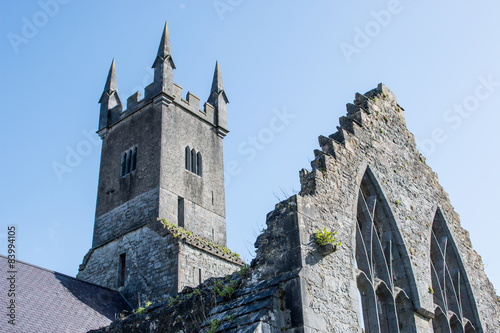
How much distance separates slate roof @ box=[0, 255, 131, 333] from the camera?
12.8 m

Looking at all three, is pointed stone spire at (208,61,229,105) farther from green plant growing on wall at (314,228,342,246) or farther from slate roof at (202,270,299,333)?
slate roof at (202,270,299,333)

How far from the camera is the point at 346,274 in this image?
7883 mm

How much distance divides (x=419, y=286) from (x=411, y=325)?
0.71 metres

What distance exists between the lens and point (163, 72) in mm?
22938

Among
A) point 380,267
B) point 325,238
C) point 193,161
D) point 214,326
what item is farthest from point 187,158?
point 214,326

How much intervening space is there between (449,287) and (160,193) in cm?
1180

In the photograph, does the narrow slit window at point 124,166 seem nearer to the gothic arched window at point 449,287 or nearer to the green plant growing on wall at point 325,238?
the gothic arched window at point 449,287

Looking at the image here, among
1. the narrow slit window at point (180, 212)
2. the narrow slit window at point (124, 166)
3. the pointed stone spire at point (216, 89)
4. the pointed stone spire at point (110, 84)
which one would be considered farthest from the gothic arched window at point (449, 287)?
the pointed stone spire at point (110, 84)

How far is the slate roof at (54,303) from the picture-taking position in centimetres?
1282

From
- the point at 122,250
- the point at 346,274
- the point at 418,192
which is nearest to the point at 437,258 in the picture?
the point at 418,192

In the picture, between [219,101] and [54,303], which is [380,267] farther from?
[219,101]

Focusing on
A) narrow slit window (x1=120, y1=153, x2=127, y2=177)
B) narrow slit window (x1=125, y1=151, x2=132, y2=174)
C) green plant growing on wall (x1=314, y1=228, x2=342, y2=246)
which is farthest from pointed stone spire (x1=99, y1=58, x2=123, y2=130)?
green plant growing on wall (x1=314, y1=228, x2=342, y2=246)

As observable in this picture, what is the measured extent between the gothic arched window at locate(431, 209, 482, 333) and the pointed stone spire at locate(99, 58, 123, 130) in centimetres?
1632

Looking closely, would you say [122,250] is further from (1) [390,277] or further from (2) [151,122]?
(1) [390,277]
